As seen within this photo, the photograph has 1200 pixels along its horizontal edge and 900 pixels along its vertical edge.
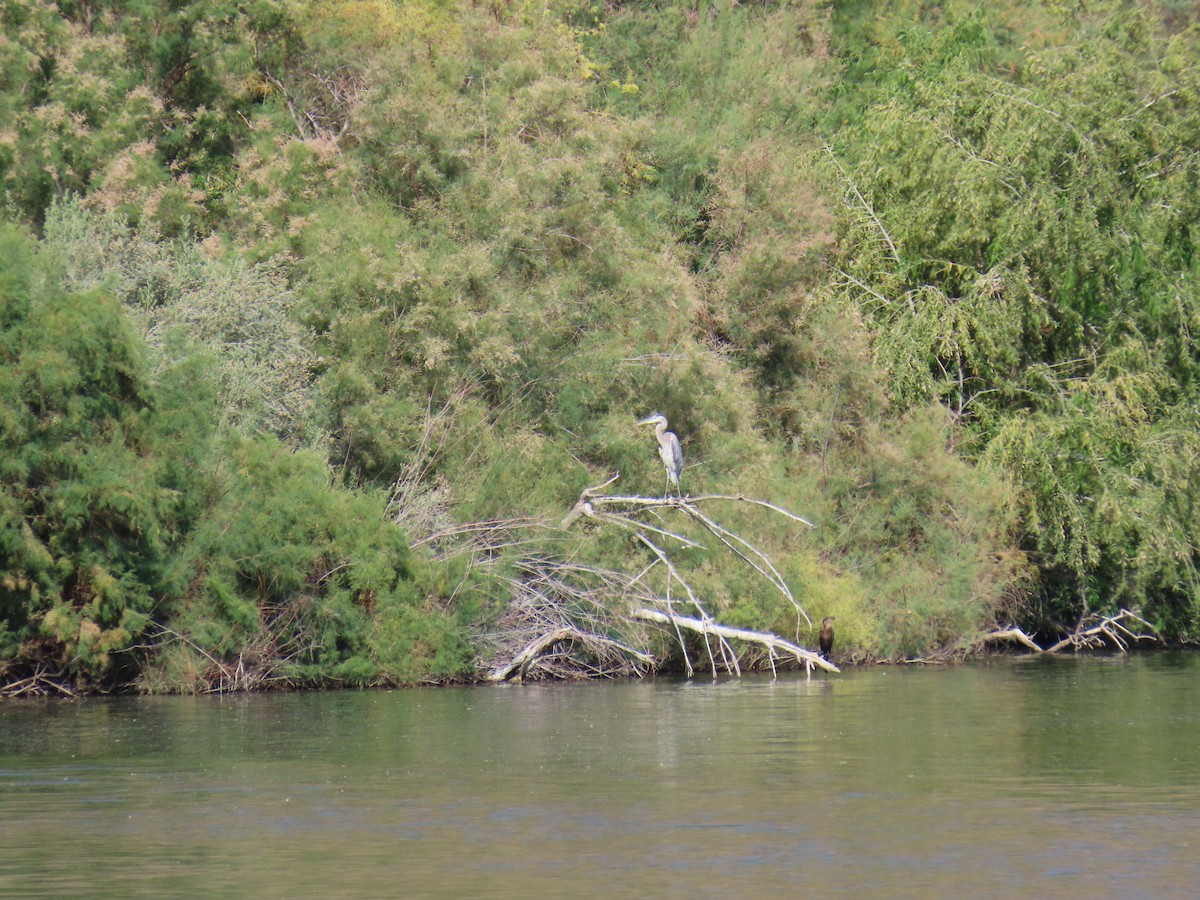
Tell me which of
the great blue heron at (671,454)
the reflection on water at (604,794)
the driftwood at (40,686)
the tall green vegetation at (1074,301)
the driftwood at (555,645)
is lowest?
the reflection on water at (604,794)

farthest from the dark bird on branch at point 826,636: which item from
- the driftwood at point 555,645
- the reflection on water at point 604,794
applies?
the reflection on water at point 604,794

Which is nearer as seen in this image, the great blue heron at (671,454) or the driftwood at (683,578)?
the driftwood at (683,578)

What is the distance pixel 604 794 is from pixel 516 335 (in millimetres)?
15327

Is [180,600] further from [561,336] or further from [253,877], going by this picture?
[253,877]

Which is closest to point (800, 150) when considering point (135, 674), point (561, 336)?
point (561, 336)

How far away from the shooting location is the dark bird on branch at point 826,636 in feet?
93.6

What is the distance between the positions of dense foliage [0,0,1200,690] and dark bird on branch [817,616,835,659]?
786mm

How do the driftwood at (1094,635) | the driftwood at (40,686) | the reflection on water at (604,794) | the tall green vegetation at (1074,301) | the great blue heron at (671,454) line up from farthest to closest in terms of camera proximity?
1. the driftwood at (1094,635)
2. the tall green vegetation at (1074,301)
3. the great blue heron at (671,454)
4. the driftwood at (40,686)
5. the reflection on water at (604,794)

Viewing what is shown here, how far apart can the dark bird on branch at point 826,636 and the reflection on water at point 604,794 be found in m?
3.68

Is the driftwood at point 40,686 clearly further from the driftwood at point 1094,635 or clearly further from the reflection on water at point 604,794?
the driftwood at point 1094,635

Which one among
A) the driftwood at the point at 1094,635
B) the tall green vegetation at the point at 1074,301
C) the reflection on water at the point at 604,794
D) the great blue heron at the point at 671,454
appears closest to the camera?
the reflection on water at the point at 604,794

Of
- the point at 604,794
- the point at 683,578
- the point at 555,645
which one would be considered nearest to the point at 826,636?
the point at 683,578

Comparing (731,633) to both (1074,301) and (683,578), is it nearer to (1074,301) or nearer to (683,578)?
(683,578)

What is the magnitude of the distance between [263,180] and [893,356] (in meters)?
12.0
